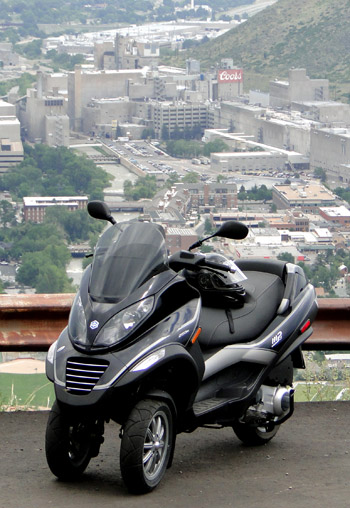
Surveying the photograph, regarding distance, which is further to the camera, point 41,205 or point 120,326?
point 41,205

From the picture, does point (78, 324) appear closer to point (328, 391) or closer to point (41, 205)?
point (328, 391)

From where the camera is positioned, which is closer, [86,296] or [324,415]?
[86,296]

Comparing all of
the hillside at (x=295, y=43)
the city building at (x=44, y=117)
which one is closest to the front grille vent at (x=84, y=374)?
the city building at (x=44, y=117)

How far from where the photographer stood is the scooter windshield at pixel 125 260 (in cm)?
263

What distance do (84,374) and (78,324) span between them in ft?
0.37

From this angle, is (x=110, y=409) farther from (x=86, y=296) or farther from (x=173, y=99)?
(x=173, y=99)

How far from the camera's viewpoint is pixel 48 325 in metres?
3.58

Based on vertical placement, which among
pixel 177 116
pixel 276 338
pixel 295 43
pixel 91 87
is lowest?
pixel 177 116

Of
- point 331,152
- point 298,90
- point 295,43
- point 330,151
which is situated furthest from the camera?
point 295,43

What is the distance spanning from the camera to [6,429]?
Result: 3.18 m

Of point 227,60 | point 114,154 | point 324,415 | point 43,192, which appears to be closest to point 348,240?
point 43,192

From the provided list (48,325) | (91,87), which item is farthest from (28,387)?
(91,87)

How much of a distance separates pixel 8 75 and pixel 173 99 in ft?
40.5

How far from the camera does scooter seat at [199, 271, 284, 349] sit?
2885 millimetres
